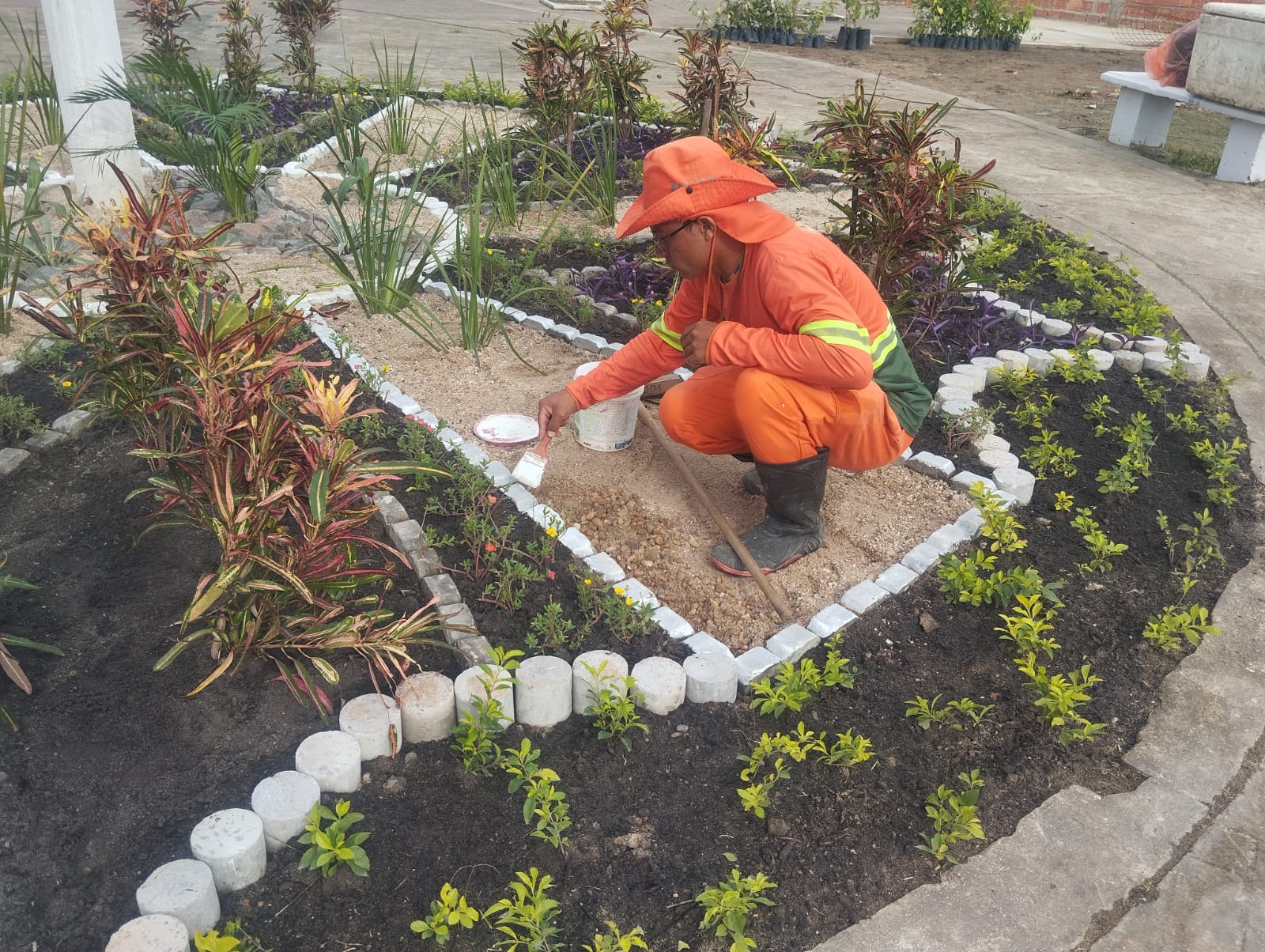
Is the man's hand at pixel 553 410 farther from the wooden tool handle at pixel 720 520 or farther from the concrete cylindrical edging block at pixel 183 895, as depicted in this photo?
the concrete cylindrical edging block at pixel 183 895

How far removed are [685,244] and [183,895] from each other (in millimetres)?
1757

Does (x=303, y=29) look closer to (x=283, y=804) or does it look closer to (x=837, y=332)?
(x=837, y=332)

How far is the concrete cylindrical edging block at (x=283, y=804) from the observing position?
1.96 metres

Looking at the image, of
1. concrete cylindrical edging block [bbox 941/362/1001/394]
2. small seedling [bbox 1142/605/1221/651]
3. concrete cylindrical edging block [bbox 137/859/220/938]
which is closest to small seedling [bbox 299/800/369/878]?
concrete cylindrical edging block [bbox 137/859/220/938]

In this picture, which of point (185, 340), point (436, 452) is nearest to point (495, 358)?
point (436, 452)

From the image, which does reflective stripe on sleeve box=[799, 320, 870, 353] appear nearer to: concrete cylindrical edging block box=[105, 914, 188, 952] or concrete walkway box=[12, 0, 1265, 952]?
concrete walkway box=[12, 0, 1265, 952]

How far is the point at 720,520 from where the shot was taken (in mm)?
2936

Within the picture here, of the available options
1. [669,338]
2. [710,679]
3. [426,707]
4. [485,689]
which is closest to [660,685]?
[710,679]

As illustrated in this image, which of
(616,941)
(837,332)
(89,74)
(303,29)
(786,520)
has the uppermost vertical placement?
(303,29)

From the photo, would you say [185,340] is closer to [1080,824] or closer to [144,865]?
[144,865]

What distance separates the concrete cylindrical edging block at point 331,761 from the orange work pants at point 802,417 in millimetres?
1275

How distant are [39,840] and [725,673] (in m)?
1.40

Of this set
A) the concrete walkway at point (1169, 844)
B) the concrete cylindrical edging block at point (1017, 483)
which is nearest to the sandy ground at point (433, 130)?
the concrete cylindrical edging block at point (1017, 483)

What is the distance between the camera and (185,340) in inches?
80.7
